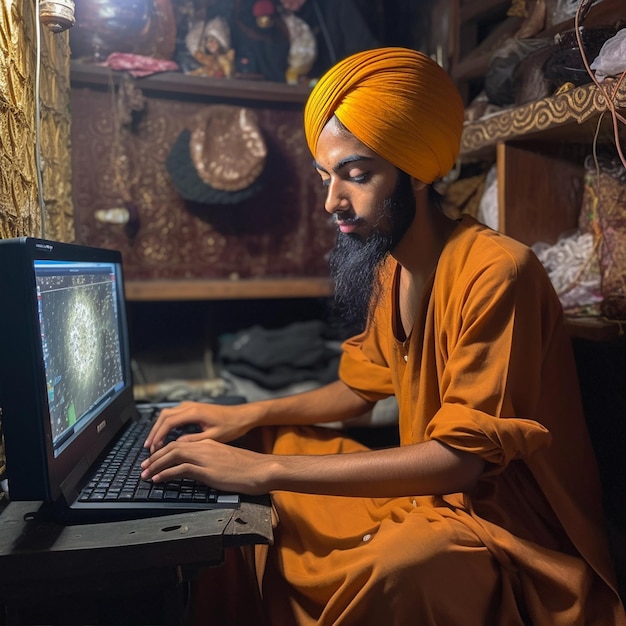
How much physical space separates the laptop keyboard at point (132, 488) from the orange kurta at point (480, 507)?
177 millimetres

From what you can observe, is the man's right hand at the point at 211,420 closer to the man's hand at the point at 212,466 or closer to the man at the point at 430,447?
the man at the point at 430,447

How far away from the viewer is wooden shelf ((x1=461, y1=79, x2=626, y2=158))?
1.18 meters

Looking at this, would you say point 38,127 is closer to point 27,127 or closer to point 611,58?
point 27,127

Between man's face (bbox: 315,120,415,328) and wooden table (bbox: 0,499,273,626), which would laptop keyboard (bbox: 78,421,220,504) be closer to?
wooden table (bbox: 0,499,273,626)

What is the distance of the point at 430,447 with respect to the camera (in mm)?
933

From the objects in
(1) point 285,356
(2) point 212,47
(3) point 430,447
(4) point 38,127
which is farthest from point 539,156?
(2) point 212,47

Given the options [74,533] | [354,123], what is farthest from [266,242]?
[74,533]

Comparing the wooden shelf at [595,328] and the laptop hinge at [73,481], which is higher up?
the wooden shelf at [595,328]

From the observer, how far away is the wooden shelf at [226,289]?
213cm

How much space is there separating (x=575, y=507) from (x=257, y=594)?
21.6 inches

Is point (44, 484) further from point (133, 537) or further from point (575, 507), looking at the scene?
point (575, 507)

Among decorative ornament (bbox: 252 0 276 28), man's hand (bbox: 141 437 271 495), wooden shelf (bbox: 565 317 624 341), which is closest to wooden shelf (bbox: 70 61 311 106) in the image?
decorative ornament (bbox: 252 0 276 28)

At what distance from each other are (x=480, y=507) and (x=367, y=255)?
1.57 feet

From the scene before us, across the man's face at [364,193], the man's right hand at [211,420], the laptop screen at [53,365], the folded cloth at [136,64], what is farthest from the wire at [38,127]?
the folded cloth at [136,64]
